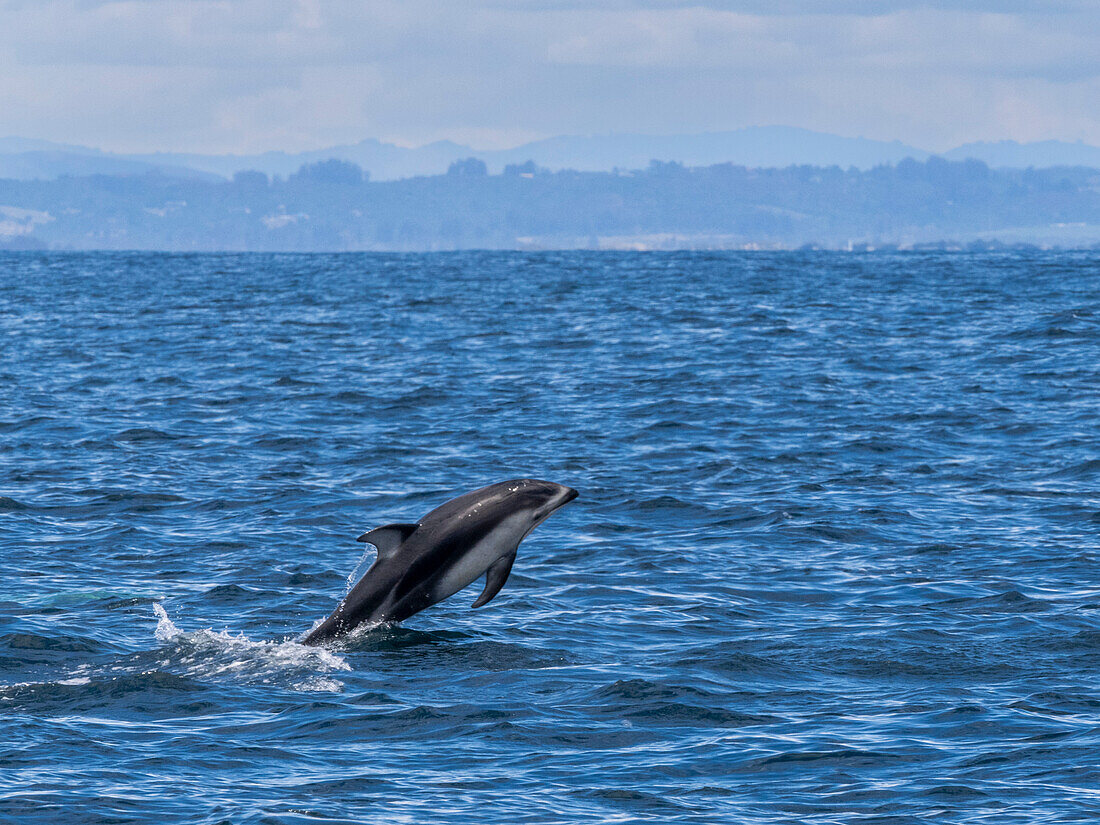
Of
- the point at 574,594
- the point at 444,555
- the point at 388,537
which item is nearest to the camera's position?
the point at 388,537

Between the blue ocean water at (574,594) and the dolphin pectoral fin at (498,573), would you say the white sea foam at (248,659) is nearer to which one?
the blue ocean water at (574,594)

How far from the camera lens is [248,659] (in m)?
16.0

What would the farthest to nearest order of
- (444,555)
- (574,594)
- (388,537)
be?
1. (574,594)
2. (444,555)
3. (388,537)

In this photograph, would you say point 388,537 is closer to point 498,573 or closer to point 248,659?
point 498,573

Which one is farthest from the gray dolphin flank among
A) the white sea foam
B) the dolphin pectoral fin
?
the white sea foam

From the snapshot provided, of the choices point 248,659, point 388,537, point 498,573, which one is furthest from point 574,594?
point 248,659

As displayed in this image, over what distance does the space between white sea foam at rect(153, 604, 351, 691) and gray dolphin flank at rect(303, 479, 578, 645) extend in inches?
17.2

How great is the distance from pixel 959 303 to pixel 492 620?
59.2m

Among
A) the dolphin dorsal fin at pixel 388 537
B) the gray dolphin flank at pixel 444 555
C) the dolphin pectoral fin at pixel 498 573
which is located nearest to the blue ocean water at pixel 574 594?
the gray dolphin flank at pixel 444 555

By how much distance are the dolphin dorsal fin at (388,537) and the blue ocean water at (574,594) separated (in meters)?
1.21

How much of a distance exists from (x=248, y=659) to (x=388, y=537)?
2.12m

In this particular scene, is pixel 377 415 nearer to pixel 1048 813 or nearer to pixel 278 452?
pixel 278 452

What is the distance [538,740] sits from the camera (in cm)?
1347

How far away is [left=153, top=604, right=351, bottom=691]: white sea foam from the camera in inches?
603
